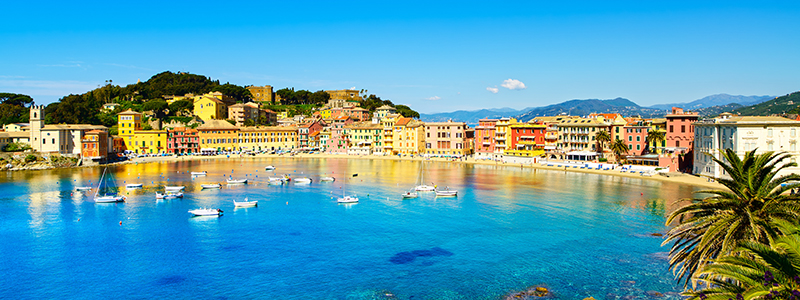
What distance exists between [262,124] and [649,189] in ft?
348

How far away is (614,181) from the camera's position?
65438 mm

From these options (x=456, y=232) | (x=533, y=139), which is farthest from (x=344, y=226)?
(x=533, y=139)

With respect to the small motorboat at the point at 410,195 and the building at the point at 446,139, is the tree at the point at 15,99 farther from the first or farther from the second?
the small motorboat at the point at 410,195

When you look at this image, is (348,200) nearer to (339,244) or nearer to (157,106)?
(339,244)

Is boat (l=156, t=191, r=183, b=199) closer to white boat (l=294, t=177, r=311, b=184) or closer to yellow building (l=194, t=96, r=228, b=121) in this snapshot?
white boat (l=294, t=177, r=311, b=184)

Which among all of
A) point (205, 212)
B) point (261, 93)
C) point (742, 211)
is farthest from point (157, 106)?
point (742, 211)

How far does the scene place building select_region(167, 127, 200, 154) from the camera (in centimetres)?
11381

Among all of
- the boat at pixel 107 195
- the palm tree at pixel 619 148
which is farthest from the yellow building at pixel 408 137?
the boat at pixel 107 195

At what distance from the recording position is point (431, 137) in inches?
4328

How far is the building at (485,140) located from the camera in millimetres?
100312

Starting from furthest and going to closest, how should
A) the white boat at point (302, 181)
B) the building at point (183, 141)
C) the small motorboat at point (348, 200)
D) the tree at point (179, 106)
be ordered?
the tree at point (179, 106) < the building at point (183, 141) < the white boat at point (302, 181) < the small motorboat at point (348, 200)

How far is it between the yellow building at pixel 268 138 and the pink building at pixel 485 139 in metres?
46.8

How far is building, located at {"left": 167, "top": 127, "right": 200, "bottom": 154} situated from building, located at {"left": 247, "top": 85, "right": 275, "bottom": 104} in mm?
55270

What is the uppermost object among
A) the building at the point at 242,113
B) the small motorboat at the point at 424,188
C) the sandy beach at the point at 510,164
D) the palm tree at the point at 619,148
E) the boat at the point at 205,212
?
the building at the point at 242,113
